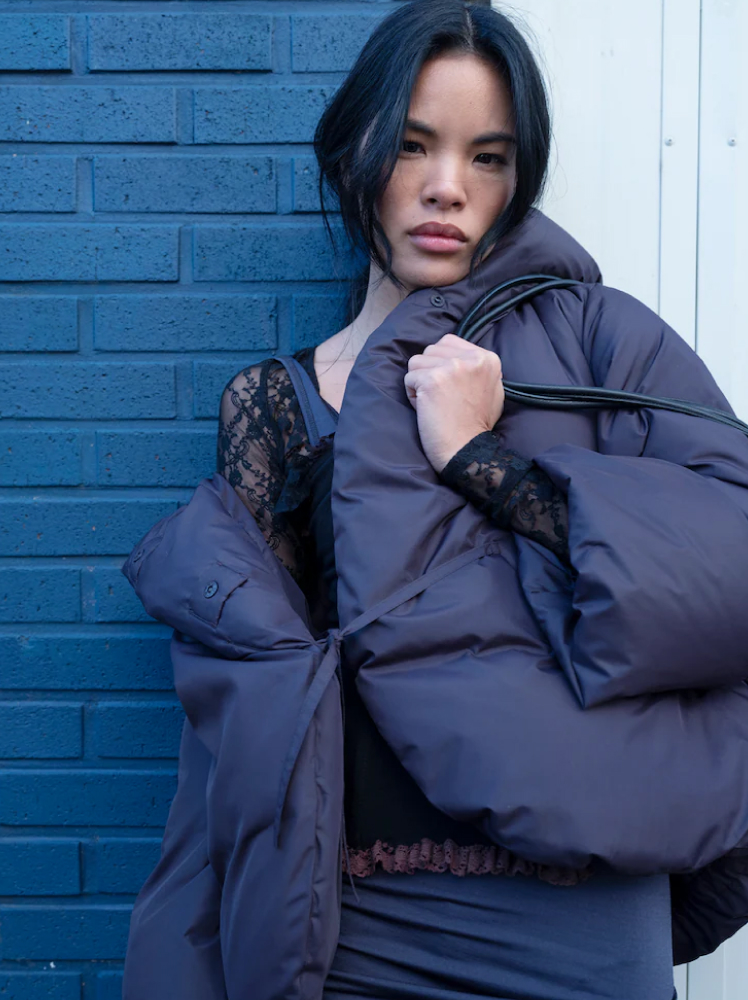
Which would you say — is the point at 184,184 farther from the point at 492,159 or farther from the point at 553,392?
the point at 553,392

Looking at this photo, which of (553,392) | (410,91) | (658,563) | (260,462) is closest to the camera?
(658,563)

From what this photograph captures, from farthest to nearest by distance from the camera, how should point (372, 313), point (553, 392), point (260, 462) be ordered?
point (372, 313)
point (260, 462)
point (553, 392)

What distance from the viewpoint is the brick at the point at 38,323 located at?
184 centimetres

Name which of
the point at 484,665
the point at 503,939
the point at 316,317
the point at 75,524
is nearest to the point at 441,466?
the point at 484,665

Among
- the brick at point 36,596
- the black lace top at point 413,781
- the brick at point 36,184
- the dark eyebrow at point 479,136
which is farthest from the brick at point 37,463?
the dark eyebrow at point 479,136

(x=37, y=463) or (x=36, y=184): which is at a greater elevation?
(x=36, y=184)

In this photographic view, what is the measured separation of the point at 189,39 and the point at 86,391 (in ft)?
2.43

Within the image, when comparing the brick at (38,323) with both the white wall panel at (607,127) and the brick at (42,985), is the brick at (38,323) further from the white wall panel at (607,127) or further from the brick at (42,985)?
the brick at (42,985)

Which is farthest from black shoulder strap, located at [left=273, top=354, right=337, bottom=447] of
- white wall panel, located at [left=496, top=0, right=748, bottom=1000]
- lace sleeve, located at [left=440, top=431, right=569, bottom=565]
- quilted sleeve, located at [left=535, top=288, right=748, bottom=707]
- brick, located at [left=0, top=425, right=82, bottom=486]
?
white wall panel, located at [left=496, top=0, right=748, bottom=1000]

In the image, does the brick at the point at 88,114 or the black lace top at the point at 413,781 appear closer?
the black lace top at the point at 413,781

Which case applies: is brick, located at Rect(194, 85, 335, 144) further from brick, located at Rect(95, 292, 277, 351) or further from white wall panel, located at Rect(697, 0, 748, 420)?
white wall panel, located at Rect(697, 0, 748, 420)

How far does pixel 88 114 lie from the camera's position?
1.81 meters

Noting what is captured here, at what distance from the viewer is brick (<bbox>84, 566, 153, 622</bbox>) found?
184 centimetres

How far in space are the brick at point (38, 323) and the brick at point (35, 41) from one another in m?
0.47
